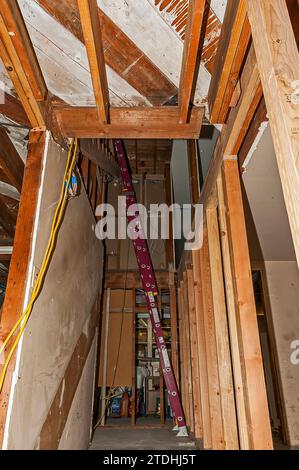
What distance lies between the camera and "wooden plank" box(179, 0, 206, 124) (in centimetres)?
136

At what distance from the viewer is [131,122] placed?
212 cm

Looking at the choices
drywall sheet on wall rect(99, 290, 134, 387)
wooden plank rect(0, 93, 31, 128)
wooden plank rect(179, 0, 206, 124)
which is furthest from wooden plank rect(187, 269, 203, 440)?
wooden plank rect(0, 93, 31, 128)

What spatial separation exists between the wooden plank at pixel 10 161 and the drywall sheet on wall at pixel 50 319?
2.09ft

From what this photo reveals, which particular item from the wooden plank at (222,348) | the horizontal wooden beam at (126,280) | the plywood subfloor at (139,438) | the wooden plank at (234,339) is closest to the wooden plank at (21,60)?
the wooden plank at (234,339)

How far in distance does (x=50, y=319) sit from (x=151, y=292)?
8.55 feet

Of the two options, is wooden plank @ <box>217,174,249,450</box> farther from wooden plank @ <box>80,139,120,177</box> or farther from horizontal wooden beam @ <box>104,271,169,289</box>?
horizontal wooden beam @ <box>104,271,169,289</box>

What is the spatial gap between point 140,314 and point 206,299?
11.5 ft

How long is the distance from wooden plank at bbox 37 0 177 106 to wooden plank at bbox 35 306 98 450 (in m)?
1.97

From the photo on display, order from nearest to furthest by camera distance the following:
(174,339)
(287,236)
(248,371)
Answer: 1. (248,371)
2. (287,236)
3. (174,339)

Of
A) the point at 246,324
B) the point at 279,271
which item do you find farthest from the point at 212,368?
the point at 279,271

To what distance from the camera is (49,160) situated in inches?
75.3

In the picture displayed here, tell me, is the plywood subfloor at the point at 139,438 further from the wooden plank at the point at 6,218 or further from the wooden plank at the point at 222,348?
the wooden plank at the point at 6,218
